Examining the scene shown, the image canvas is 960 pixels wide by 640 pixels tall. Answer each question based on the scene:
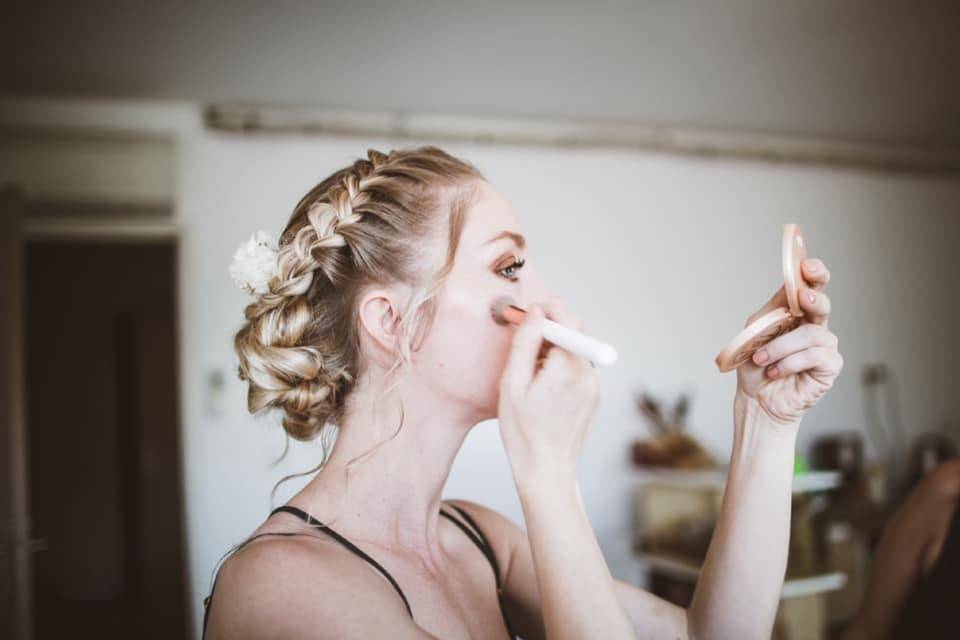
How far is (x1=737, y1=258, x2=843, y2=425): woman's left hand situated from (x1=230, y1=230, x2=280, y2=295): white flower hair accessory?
67 centimetres

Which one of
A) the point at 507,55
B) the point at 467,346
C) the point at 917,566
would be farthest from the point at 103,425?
the point at 917,566

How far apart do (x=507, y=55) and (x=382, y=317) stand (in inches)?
99.0

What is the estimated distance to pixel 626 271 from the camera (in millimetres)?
4227

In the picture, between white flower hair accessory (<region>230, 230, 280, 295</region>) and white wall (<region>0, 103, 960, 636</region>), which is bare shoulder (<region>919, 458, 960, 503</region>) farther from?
white wall (<region>0, 103, 960, 636</region>)

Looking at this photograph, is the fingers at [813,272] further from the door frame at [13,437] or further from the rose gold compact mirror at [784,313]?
the door frame at [13,437]

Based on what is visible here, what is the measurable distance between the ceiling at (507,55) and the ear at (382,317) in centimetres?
209

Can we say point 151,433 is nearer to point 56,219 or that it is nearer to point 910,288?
point 56,219

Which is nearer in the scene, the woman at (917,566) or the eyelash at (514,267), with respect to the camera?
the eyelash at (514,267)

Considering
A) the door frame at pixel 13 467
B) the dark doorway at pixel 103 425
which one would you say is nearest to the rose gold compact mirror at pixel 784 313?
the door frame at pixel 13 467

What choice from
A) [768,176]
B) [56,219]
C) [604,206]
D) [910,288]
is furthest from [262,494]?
[910,288]

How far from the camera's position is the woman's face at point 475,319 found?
0.99 metres

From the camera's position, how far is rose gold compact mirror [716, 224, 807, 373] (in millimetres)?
883

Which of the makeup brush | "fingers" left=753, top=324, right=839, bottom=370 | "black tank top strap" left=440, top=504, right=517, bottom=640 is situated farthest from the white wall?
"fingers" left=753, top=324, right=839, bottom=370

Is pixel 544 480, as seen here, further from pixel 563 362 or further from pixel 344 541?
pixel 344 541
